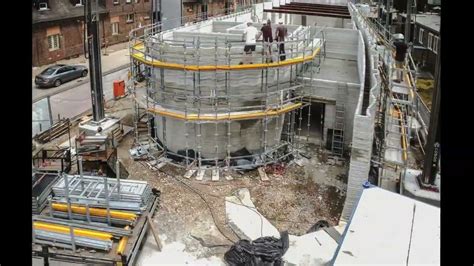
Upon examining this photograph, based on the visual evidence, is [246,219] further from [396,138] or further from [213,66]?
[213,66]

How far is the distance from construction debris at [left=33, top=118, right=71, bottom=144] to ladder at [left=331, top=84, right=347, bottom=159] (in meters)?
12.0

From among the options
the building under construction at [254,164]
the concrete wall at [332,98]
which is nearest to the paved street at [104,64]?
the building under construction at [254,164]

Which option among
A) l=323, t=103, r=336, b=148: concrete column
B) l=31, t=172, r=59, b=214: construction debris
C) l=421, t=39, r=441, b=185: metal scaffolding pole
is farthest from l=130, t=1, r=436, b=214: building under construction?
l=31, t=172, r=59, b=214: construction debris

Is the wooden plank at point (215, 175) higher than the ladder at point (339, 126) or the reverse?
the reverse

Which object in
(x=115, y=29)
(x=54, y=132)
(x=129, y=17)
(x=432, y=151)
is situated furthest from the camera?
(x=129, y=17)

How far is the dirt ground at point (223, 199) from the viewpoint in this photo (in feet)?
43.8

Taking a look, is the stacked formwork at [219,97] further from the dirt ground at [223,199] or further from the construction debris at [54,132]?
the construction debris at [54,132]

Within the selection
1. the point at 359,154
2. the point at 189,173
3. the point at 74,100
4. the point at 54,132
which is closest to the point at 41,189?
the point at 189,173

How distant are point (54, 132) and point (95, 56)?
422cm

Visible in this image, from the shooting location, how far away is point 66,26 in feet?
123

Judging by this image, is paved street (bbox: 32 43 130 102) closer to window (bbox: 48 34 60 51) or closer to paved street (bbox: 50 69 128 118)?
paved street (bbox: 50 69 128 118)

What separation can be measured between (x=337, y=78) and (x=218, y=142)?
7.79 metres

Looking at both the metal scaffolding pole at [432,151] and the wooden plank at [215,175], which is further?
the wooden plank at [215,175]

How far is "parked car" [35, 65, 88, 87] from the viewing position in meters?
29.3
